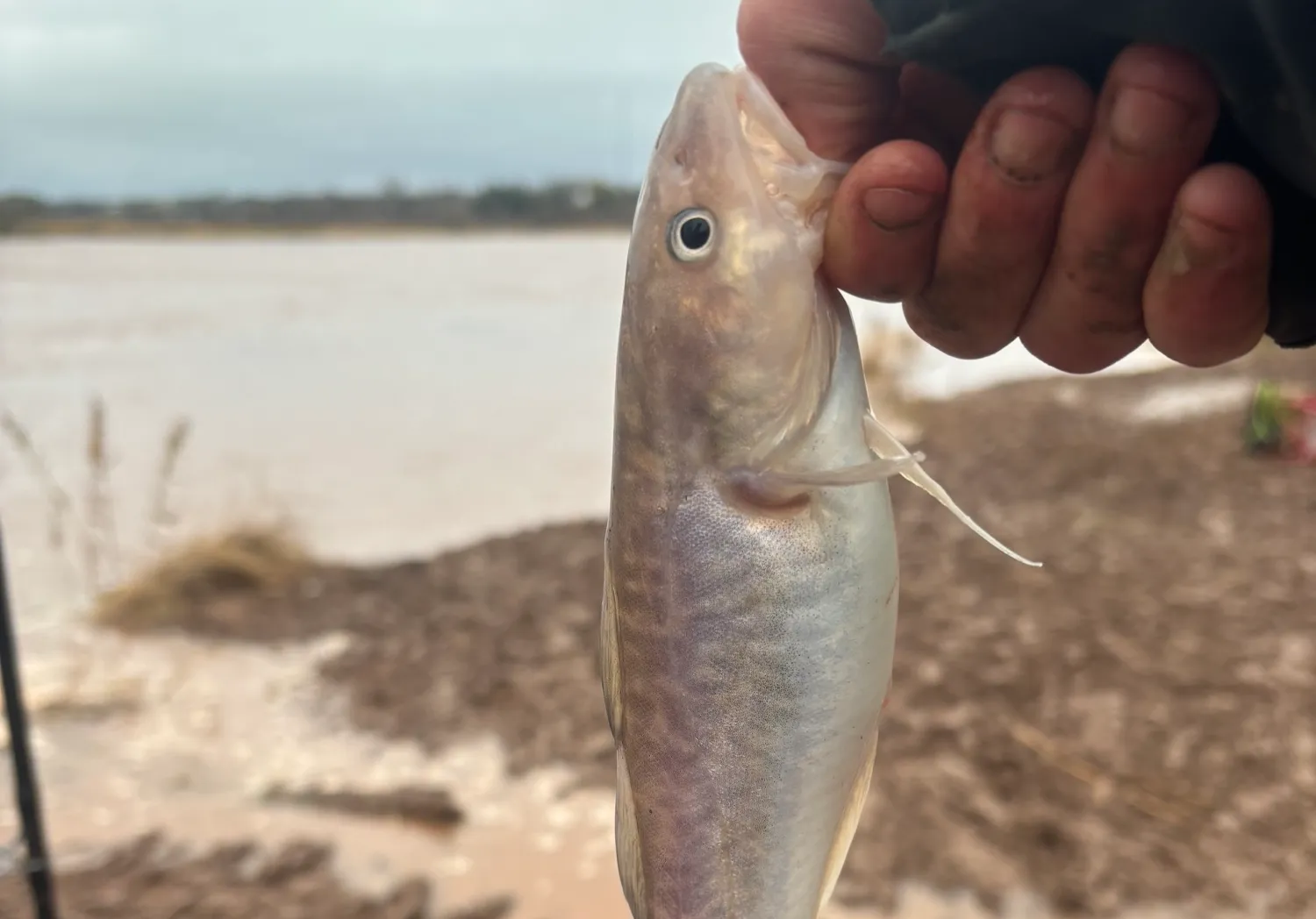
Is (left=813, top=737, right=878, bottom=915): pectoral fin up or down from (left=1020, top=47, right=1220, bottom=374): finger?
down

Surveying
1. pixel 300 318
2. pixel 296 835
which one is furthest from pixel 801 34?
pixel 300 318

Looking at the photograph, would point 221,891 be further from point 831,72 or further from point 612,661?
point 831,72

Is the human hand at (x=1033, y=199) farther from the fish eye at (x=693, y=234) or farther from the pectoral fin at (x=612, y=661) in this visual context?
the pectoral fin at (x=612, y=661)

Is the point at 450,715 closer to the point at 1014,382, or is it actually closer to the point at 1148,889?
the point at 1148,889

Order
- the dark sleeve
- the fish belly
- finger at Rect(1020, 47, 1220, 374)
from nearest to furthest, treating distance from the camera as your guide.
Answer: the dark sleeve, finger at Rect(1020, 47, 1220, 374), the fish belly

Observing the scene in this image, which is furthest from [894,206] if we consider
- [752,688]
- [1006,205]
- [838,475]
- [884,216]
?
[752,688]

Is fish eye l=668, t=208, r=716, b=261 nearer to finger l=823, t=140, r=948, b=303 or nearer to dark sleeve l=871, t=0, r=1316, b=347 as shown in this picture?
finger l=823, t=140, r=948, b=303

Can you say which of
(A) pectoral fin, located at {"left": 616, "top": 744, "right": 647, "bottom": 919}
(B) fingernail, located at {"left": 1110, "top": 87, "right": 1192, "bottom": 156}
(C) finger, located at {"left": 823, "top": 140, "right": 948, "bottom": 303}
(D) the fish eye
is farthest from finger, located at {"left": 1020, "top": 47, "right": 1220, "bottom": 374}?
(A) pectoral fin, located at {"left": 616, "top": 744, "right": 647, "bottom": 919}
